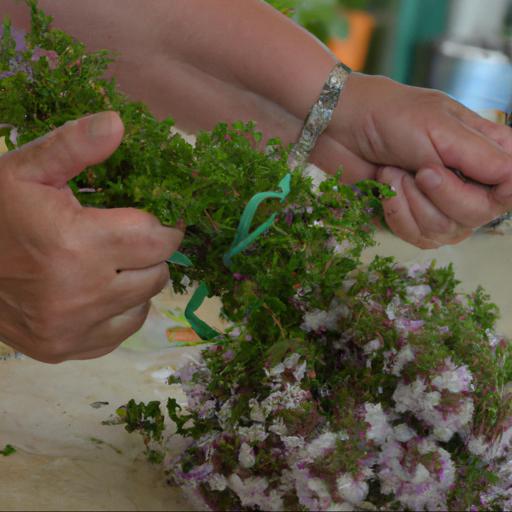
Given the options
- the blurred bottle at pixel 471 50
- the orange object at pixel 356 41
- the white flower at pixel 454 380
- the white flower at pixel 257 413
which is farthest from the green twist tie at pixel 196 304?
the orange object at pixel 356 41

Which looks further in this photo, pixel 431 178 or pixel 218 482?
pixel 431 178

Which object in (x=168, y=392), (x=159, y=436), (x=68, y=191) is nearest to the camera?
(x=68, y=191)

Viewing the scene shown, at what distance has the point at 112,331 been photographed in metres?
0.71

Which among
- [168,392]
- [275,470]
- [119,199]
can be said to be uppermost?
[119,199]

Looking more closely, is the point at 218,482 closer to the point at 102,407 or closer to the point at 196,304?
the point at 196,304

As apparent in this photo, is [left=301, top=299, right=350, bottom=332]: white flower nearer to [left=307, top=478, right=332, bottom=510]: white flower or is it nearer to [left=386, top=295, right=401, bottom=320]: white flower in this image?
[left=386, top=295, right=401, bottom=320]: white flower

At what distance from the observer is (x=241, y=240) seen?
25.9 inches

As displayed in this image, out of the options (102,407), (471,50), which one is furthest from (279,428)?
(471,50)

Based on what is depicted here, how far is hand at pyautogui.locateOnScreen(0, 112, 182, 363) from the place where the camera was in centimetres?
58

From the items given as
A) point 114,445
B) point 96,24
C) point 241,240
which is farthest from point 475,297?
point 96,24

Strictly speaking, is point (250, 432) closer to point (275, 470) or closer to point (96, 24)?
point (275, 470)

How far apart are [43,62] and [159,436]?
38cm

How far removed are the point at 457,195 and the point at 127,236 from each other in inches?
17.5

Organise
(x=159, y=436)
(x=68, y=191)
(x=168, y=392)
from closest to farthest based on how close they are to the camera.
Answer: (x=68, y=191) < (x=159, y=436) < (x=168, y=392)
